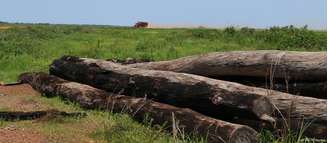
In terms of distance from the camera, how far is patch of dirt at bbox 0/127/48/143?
7.62 metres

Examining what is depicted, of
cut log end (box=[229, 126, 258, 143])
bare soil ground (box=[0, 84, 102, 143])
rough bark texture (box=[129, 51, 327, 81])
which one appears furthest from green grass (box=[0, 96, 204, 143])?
rough bark texture (box=[129, 51, 327, 81])

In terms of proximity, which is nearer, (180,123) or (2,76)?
(180,123)

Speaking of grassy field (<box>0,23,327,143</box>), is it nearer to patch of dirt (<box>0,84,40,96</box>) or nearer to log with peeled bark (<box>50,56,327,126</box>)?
patch of dirt (<box>0,84,40,96</box>)

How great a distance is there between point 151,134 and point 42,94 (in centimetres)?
590

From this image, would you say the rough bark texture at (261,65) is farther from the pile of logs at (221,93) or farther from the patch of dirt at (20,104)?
the patch of dirt at (20,104)

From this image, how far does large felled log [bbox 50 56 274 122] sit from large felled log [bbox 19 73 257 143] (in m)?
0.32

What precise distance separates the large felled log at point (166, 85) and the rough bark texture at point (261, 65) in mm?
478

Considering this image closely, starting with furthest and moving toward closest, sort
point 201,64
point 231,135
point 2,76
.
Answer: point 2,76 < point 201,64 < point 231,135

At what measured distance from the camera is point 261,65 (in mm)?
9008

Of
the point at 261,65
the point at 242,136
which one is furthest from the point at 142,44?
the point at 242,136

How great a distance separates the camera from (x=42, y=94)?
42.1 ft

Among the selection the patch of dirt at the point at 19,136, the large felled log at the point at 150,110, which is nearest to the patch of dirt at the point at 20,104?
the large felled log at the point at 150,110

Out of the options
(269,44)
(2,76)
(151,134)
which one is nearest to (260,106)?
(151,134)

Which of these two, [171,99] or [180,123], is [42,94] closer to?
[171,99]
